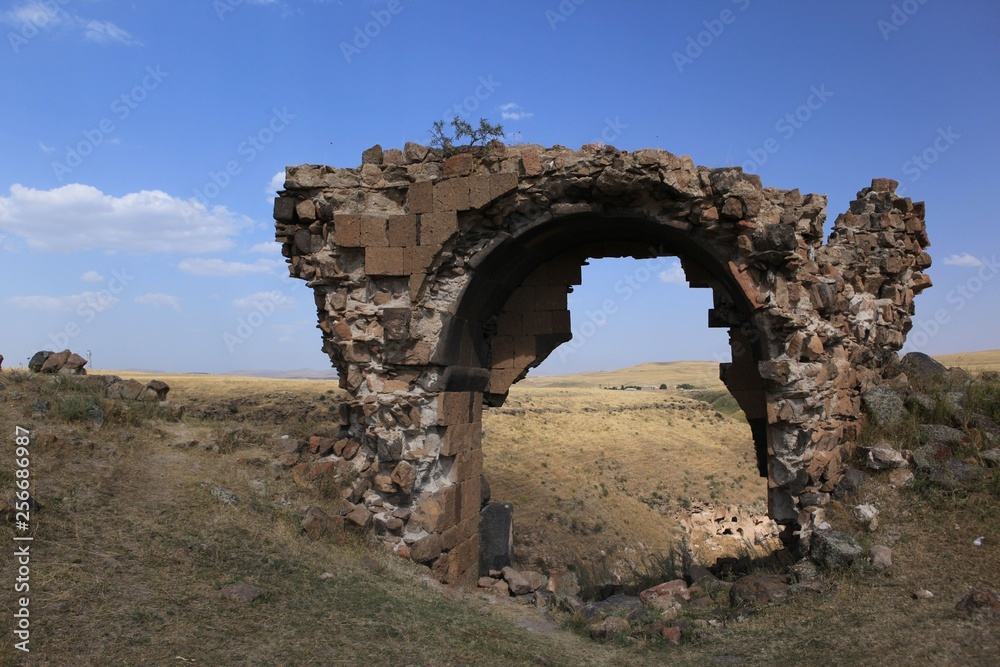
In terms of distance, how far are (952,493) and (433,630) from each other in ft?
17.8

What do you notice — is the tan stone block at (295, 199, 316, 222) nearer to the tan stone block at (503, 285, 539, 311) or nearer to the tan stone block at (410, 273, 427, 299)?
the tan stone block at (410, 273, 427, 299)

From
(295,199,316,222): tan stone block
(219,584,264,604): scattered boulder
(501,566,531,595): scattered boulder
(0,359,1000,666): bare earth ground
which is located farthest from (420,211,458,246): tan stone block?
(501,566,531,595): scattered boulder

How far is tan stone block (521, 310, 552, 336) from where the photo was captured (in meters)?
9.73

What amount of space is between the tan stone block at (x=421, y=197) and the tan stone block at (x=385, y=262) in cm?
51

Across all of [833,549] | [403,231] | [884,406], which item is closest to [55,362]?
[403,231]

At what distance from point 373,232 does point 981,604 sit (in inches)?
262

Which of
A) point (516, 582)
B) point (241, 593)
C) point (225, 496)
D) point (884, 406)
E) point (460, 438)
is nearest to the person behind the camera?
point (241, 593)

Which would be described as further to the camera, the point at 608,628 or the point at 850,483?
the point at 850,483

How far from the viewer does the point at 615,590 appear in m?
8.71

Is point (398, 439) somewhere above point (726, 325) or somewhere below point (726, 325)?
below

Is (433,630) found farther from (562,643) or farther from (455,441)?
(455,441)

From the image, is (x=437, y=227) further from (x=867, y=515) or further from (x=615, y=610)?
(x=867, y=515)

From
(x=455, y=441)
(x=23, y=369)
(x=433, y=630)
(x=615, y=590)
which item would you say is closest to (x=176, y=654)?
(x=433, y=630)

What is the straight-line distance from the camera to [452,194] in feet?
25.5
